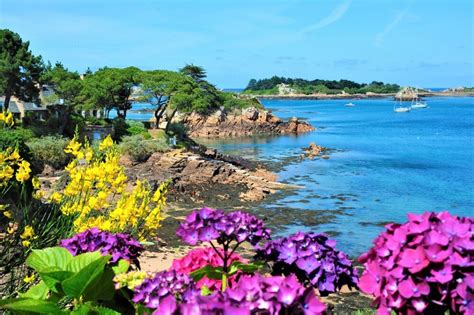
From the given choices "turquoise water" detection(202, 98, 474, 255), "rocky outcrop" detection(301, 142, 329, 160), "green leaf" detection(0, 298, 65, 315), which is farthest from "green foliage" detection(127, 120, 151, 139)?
"green leaf" detection(0, 298, 65, 315)

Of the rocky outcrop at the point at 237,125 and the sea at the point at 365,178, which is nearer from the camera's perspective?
the sea at the point at 365,178

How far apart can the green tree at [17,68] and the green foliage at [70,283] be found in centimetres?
3296

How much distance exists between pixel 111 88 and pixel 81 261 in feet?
140

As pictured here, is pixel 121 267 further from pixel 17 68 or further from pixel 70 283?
pixel 17 68

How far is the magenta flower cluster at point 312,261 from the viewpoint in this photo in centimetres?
302

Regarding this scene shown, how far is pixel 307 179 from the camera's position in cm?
3478

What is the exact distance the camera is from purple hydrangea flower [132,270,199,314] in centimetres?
237

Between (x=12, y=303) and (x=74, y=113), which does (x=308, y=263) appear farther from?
(x=74, y=113)

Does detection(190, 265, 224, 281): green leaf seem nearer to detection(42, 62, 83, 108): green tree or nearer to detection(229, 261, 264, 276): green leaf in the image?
detection(229, 261, 264, 276): green leaf

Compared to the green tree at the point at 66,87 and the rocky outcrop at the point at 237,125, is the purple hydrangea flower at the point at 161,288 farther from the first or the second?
the rocky outcrop at the point at 237,125

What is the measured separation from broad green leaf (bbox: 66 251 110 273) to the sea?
1648cm

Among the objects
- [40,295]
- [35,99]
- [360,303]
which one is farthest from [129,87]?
[40,295]

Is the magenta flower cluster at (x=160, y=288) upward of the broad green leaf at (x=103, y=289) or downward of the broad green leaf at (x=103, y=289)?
upward

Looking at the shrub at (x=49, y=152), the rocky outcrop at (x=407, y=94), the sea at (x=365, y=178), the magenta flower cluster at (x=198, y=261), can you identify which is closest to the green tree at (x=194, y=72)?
the sea at (x=365, y=178)
